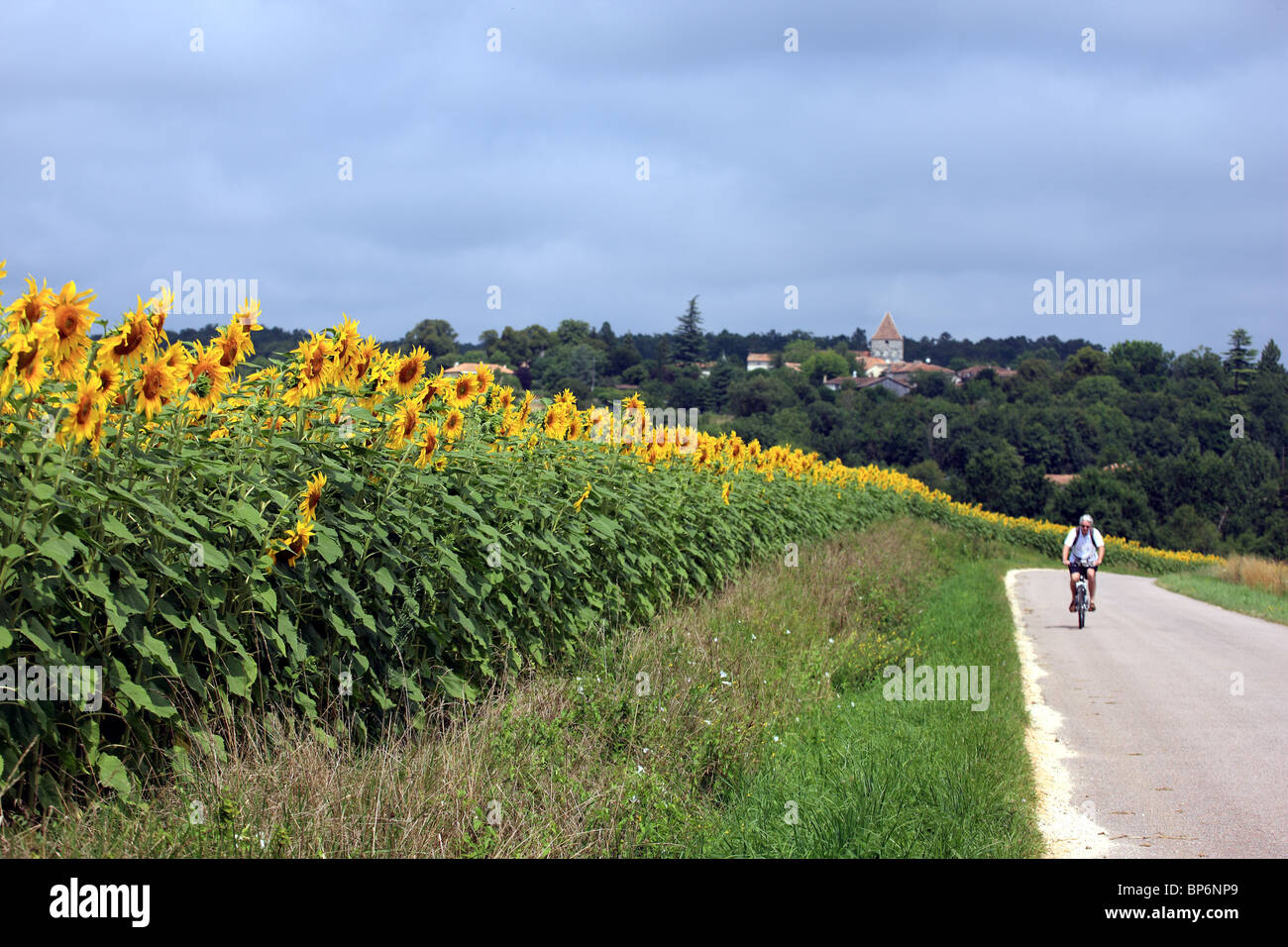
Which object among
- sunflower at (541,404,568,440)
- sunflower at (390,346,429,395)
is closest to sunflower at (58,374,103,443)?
sunflower at (390,346,429,395)

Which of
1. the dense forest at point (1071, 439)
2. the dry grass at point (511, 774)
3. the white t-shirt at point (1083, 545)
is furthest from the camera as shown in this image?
the dense forest at point (1071, 439)

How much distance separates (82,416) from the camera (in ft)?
12.1

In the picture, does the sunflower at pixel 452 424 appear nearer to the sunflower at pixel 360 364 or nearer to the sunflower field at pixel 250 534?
the sunflower field at pixel 250 534

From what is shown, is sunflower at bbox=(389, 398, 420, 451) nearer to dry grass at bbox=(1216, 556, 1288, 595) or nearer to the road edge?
the road edge

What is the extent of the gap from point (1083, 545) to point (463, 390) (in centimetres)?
1437

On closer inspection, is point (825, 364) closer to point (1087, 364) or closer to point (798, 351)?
point (798, 351)

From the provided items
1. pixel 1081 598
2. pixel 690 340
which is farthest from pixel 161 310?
pixel 690 340

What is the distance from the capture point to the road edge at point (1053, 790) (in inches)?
217

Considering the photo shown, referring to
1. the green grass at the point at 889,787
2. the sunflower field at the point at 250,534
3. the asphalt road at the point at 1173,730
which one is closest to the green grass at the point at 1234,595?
the asphalt road at the point at 1173,730

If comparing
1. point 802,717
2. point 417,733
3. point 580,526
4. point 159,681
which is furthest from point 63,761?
point 802,717

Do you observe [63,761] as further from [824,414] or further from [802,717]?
[824,414]

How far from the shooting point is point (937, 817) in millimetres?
5309

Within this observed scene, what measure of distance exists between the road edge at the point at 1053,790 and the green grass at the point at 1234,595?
11.4 m
